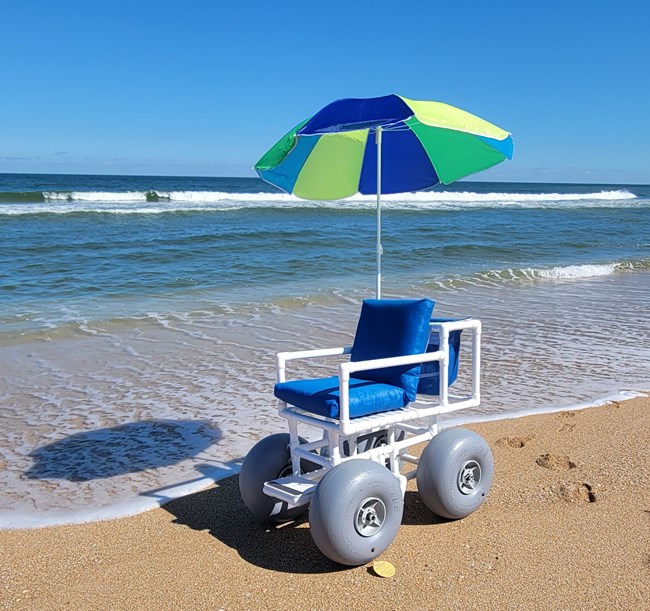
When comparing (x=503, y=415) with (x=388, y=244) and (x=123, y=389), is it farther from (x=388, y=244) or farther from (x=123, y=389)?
(x=388, y=244)

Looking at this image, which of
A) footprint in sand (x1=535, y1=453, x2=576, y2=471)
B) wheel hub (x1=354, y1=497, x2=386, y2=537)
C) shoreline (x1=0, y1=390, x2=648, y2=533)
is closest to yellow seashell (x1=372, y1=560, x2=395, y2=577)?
wheel hub (x1=354, y1=497, x2=386, y2=537)

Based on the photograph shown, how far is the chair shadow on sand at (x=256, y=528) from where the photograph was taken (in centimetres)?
→ 351

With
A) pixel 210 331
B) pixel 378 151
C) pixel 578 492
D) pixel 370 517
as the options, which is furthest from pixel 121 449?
pixel 210 331

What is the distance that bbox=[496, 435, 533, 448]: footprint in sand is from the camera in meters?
5.03

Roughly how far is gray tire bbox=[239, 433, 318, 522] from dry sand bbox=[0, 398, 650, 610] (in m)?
0.09

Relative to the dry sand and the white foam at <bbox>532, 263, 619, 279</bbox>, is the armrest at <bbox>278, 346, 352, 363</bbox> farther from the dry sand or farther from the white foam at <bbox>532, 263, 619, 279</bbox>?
the white foam at <bbox>532, 263, 619, 279</bbox>

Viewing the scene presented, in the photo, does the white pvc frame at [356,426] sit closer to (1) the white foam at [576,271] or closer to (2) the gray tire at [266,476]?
(2) the gray tire at [266,476]

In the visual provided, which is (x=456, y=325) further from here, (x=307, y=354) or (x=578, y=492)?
(x=578, y=492)

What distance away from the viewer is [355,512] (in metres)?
3.35

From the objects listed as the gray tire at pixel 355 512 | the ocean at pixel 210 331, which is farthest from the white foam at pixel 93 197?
the gray tire at pixel 355 512

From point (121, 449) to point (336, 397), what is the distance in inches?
93.4

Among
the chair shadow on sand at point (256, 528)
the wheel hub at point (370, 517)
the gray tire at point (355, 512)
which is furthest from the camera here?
the chair shadow on sand at point (256, 528)

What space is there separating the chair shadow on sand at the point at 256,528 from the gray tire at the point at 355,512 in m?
0.18

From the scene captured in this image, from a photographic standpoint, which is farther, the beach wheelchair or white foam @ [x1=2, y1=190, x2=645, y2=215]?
white foam @ [x1=2, y1=190, x2=645, y2=215]
